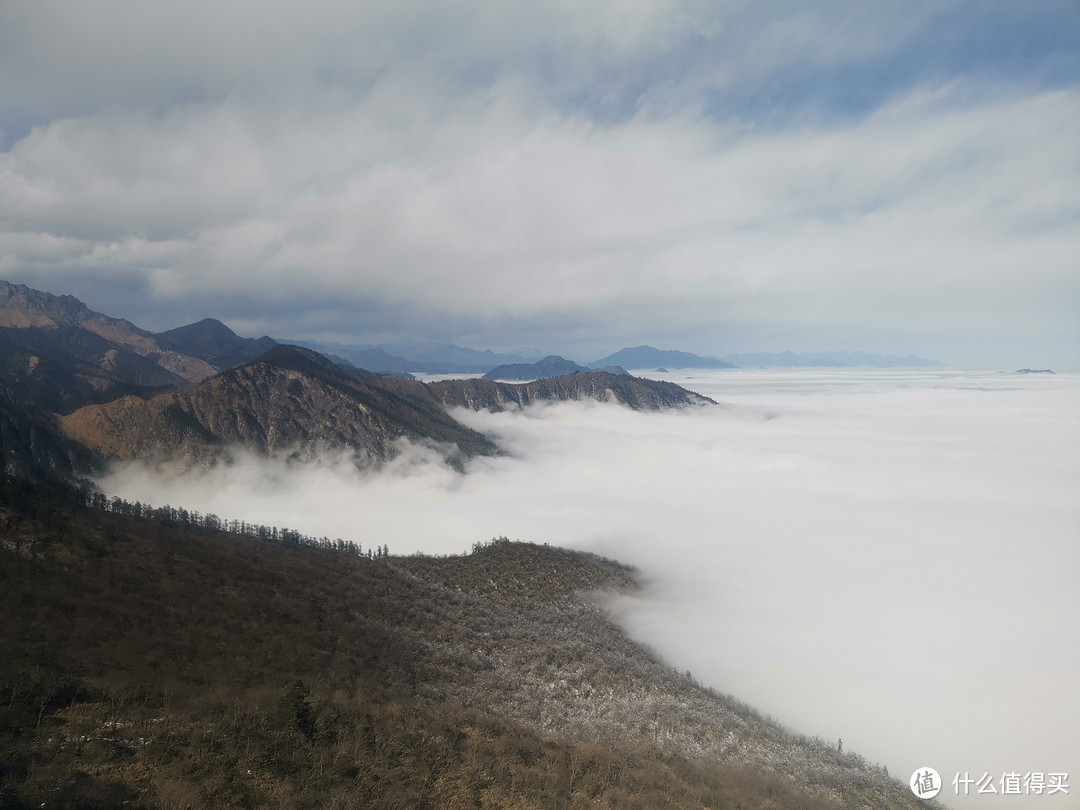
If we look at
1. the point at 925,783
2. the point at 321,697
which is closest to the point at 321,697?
the point at 321,697

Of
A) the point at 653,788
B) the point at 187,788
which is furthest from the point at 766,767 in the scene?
the point at 187,788

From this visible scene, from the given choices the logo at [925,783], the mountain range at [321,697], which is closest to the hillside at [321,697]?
the mountain range at [321,697]

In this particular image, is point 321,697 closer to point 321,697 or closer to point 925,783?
point 321,697

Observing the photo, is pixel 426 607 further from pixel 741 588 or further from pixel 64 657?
pixel 741 588

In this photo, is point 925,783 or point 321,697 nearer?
point 321,697

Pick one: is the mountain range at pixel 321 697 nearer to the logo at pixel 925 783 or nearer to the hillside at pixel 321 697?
the hillside at pixel 321 697

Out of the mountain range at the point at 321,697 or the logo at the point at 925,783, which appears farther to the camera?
the logo at the point at 925,783

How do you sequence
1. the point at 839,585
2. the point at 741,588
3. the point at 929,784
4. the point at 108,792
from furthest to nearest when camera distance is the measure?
the point at 839,585 < the point at 741,588 < the point at 929,784 < the point at 108,792
